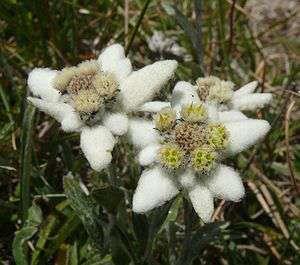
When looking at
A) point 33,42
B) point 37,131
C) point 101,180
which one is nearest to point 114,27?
point 33,42

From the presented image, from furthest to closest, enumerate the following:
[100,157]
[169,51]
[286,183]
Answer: [169,51], [286,183], [100,157]

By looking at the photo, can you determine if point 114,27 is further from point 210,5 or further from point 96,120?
point 96,120

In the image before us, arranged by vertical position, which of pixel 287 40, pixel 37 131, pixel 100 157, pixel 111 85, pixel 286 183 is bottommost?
pixel 286 183

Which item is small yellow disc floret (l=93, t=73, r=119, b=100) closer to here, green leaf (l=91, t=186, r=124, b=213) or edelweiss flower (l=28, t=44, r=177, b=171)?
edelweiss flower (l=28, t=44, r=177, b=171)

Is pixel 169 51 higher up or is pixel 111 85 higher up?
pixel 111 85

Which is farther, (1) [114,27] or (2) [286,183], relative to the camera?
(1) [114,27]

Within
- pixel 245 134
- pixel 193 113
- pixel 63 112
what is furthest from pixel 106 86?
pixel 245 134

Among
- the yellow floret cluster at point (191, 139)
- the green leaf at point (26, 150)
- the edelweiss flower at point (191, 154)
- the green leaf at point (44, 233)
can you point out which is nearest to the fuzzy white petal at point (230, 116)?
the edelweiss flower at point (191, 154)
